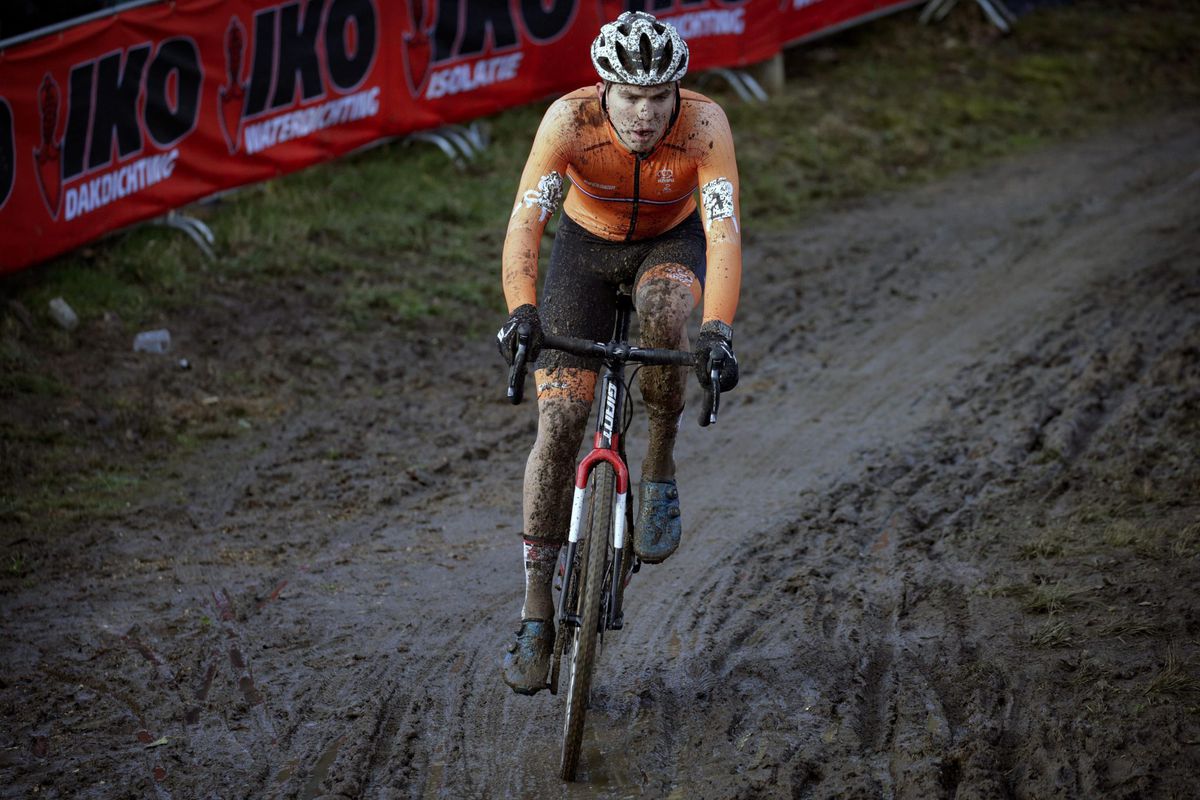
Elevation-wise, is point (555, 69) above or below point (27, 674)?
above

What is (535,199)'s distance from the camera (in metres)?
4.43

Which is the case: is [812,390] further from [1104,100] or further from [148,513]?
[1104,100]

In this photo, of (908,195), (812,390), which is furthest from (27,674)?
(908,195)

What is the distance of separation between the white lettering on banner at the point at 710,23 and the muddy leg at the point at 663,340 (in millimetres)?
10081

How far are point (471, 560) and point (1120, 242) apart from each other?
7.12 meters

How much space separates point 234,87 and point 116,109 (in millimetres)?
1208

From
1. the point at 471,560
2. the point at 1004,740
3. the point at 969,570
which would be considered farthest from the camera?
the point at 471,560

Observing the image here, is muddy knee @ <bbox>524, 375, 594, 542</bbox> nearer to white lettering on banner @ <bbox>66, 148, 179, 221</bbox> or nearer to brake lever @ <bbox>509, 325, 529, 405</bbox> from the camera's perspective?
brake lever @ <bbox>509, 325, 529, 405</bbox>

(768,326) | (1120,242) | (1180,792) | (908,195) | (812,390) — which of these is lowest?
(1180,792)

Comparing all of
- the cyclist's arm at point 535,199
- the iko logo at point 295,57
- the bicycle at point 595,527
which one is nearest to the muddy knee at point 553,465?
the bicycle at point 595,527

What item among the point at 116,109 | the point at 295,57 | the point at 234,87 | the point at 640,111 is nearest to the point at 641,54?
the point at 640,111

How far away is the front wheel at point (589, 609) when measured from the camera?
4.01m

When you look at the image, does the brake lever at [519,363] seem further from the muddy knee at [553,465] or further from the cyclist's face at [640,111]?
the cyclist's face at [640,111]

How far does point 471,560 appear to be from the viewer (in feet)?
20.2
